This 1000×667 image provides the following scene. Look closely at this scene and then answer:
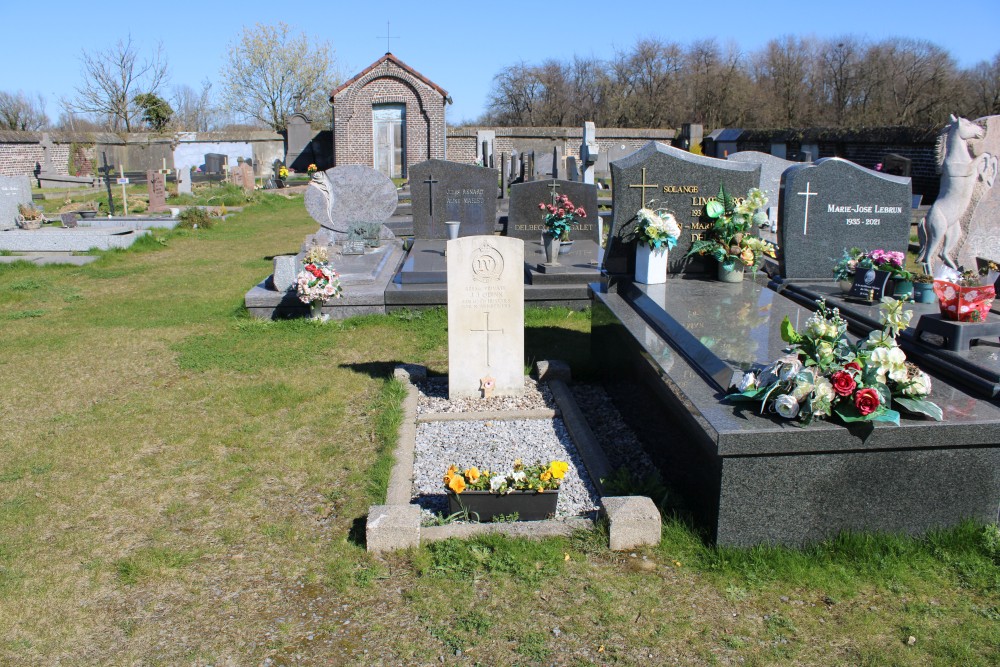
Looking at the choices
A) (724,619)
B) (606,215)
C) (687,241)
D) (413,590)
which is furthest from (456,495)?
(606,215)

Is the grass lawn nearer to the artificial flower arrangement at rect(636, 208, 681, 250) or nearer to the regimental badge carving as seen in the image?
the regimental badge carving

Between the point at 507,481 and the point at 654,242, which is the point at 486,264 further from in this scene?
the point at 507,481

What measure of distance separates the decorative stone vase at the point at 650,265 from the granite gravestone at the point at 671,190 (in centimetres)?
19

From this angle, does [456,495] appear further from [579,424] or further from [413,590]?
[579,424]

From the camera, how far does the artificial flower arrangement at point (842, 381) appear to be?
368cm

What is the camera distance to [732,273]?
6891 mm

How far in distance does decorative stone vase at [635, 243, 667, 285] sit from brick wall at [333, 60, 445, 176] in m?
24.2

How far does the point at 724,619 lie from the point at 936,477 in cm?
134

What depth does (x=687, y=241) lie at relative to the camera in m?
7.07

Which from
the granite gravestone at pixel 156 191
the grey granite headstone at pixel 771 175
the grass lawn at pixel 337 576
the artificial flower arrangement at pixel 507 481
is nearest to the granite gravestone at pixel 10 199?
the granite gravestone at pixel 156 191

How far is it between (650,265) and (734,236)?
0.78 meters

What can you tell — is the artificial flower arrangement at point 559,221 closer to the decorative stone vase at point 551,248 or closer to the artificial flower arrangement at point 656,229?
the decorative stone vase at point 551,248

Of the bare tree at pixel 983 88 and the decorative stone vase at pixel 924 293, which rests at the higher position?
the bare tree at pixel 983 88

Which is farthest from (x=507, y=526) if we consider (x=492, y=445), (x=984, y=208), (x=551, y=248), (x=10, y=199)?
(x=10, y=199)
